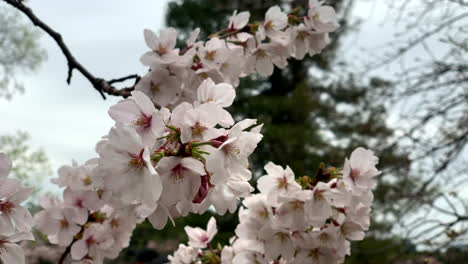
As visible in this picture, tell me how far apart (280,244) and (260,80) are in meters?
8.93

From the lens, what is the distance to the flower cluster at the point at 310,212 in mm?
1005

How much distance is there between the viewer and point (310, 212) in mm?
996

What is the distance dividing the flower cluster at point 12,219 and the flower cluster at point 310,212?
0.44 metres

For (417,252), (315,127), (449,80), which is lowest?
(315,127)

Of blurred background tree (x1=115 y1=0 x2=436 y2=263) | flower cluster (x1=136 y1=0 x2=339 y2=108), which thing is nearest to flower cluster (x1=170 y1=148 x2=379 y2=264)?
flower cluster (x1=136 y1=0 x2=339 y2=108)

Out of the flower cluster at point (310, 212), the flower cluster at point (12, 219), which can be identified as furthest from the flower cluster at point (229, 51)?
the flower cluster at point (12, 219)

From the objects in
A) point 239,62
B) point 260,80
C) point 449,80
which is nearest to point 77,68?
point 239,62

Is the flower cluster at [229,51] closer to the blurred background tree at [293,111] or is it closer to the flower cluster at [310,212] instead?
the flower cluster at [310,212]

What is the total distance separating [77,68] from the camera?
129cm

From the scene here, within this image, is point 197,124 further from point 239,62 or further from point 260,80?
point 260,80

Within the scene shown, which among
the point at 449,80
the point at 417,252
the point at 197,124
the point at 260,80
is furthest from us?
the point at 260,80

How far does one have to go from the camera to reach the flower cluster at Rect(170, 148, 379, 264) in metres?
1.00

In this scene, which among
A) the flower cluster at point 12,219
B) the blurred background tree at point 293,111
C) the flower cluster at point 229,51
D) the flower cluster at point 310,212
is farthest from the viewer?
the blurred background tree at point 293,111

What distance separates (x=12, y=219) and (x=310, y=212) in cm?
54
